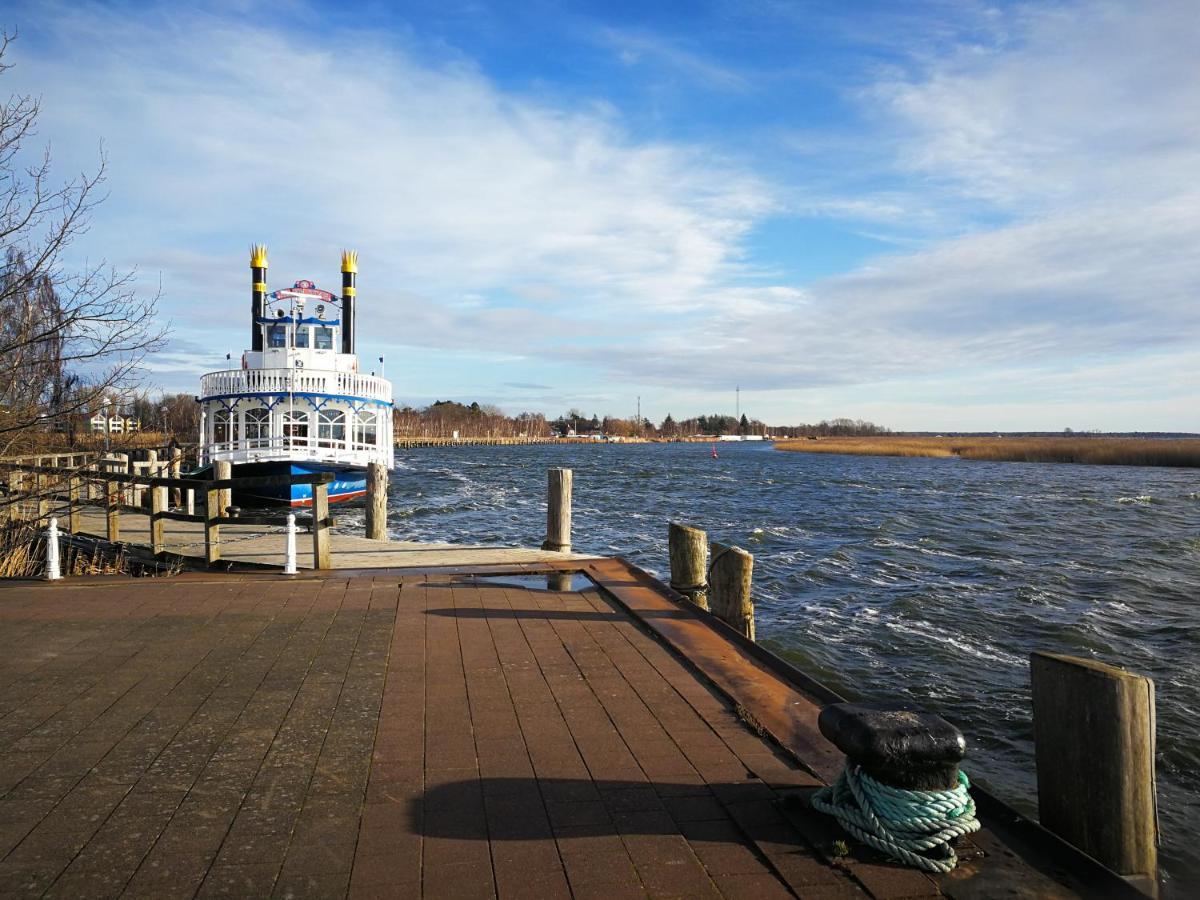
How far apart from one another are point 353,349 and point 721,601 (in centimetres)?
2548

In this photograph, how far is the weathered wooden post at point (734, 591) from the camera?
7.27 meters

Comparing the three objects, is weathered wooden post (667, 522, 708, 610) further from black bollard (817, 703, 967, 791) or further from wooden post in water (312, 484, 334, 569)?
black bollard (817, 703, 967, 791)

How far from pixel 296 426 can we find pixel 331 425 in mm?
1117

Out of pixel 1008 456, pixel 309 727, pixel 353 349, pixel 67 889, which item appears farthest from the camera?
pixel 1008 456

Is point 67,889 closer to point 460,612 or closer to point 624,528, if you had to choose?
point 460,612

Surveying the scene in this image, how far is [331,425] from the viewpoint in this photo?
86.6 feet

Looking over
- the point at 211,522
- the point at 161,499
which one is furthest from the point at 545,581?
the point at 161,499

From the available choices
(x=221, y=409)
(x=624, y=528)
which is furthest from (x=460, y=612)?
(x=221, y=409)

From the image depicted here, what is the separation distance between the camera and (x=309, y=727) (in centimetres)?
462

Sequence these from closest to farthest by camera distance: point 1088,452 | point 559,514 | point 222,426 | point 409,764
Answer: point 409,764 → point 559,514 → point 222,426 → point 1088,452

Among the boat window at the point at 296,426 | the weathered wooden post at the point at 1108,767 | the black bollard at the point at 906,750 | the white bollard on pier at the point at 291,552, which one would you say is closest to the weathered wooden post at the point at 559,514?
the white bollard on pier at the point at 291,552

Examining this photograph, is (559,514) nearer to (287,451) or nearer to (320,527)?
(320,527)

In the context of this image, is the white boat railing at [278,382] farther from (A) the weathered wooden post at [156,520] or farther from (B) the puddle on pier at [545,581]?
(B) the puddle on pier at [545,581]

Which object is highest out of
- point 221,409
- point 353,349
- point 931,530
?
point 353,349
